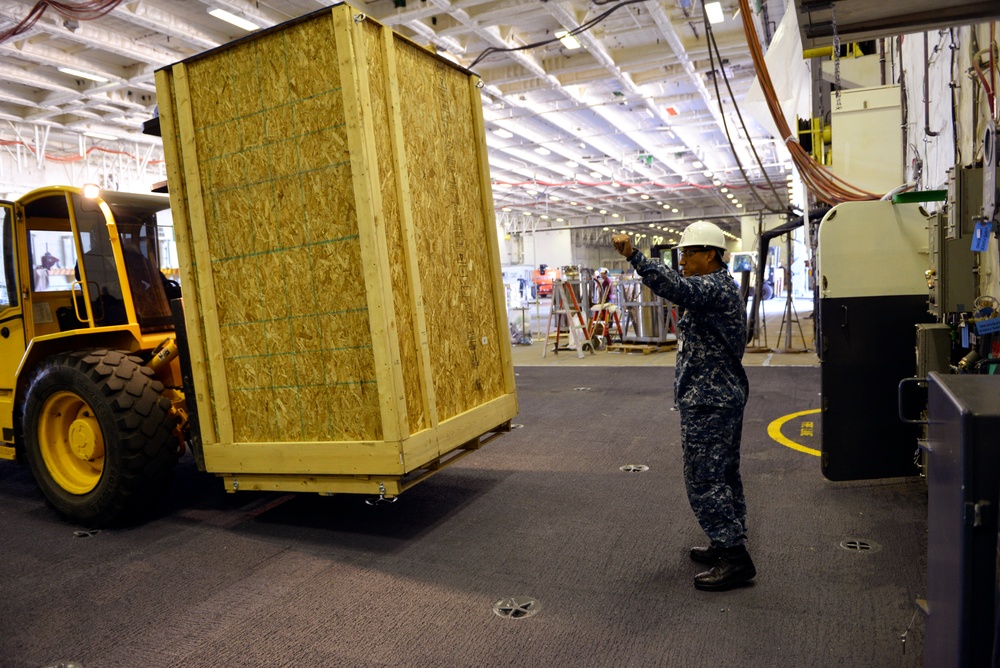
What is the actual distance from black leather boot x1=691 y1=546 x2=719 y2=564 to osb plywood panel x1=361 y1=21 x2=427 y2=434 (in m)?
1.59

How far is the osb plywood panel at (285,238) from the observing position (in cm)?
365

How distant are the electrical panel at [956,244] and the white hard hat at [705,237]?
53.8 inches

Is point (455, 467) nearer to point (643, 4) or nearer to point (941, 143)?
point (941, 143)

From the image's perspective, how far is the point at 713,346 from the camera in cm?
329

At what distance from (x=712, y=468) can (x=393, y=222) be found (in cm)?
210

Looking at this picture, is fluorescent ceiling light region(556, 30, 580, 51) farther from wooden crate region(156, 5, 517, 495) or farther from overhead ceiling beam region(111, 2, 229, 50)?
wooden crate region(156, 5, 517, 495)

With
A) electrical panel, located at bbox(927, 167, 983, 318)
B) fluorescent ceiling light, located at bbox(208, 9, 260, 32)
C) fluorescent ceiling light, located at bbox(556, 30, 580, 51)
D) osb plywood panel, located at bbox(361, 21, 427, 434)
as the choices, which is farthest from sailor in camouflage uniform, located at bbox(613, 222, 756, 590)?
fluorescent ceiling light, located at bbox(208, 9, 260, 32)

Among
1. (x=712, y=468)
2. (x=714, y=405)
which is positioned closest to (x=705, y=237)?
(x=714, y=405)

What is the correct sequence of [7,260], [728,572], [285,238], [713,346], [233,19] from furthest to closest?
[233,19] < [7,260] < [285,238] < [713,346] < [728,572]

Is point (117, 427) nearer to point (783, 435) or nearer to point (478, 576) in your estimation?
point (478, 576)

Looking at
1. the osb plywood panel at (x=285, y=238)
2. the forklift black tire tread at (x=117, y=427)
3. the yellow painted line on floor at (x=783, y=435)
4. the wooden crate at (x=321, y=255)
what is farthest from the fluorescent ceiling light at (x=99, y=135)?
the yellow painted line on floor at (x=783, y=435)

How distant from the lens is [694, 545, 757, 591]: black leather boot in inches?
124

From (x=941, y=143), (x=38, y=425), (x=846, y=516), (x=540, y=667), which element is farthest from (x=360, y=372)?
(x=941, y=143)

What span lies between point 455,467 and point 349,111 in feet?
10.1
